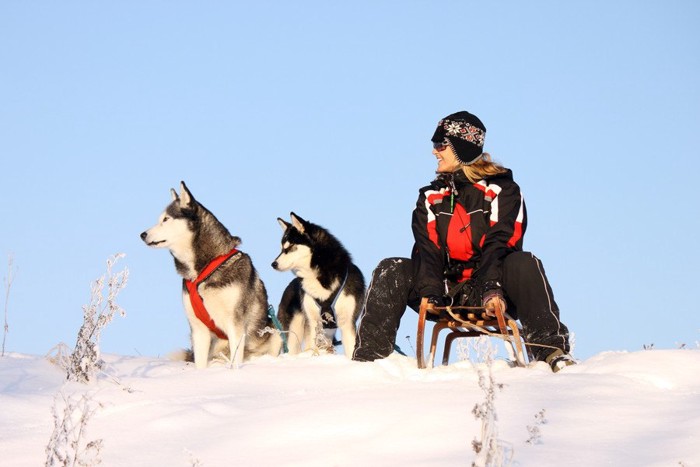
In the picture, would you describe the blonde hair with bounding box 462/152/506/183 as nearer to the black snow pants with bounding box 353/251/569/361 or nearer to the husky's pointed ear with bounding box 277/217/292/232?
the black snow pants with bounding box 353/251/569/361

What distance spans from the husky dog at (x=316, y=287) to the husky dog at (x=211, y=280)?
663 millimetres

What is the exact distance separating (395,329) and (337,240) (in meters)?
3.33

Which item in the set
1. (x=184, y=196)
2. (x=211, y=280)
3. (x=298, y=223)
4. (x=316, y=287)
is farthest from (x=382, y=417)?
(x=298, y=223)

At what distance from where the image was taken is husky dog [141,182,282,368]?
23.9 feet

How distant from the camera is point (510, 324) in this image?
5.31 metres

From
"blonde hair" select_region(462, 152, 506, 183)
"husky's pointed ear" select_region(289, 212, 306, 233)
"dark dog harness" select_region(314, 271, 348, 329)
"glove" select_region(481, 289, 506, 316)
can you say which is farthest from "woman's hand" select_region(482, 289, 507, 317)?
"husky's pointed ear" select_region(289, 212, 306, 233)

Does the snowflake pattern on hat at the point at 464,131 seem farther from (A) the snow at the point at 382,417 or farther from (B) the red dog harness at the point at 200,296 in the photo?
(B) the red dog harness at the point at 200,296

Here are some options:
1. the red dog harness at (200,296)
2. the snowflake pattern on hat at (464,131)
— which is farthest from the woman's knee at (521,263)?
the red dog harness at (200,296)

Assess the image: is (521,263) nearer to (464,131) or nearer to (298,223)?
(464,131)

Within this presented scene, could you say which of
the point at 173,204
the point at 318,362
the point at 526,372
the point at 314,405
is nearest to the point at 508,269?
the point at 526,372

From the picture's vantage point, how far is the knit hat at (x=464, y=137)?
577 cm

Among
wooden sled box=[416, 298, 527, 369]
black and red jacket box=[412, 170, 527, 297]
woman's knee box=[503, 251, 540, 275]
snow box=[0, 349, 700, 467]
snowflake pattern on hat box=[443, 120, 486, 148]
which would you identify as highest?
snowflake pattern on hat box=[443, 120, 486, 148]

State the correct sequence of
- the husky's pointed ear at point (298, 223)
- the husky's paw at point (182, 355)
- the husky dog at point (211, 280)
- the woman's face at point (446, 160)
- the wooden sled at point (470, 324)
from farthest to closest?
the husky's pointed ear at point (298, 223)
the husky's paw at point (182, 355)
the husky dog at point (211, 280)
the woman's face at point (446, 160)
the wooden sled at point (470, 324)

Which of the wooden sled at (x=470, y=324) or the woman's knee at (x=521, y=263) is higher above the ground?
the woman's knee at (x=521, y=263)
